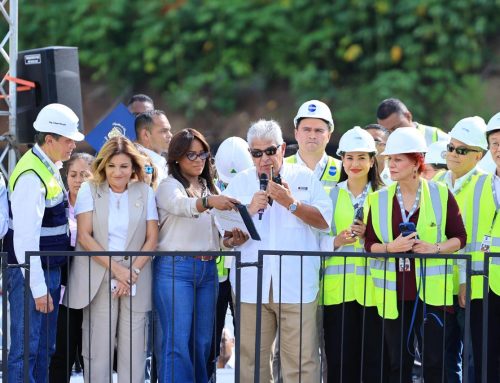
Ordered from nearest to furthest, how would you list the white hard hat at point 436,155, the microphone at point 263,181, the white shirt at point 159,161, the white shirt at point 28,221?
1. the microphone at point 263,181
2. the white shirt at point 28,221
3. the white shirt at point 159,161
4. the white hard hat at point 436,155

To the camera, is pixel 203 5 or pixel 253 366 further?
pixel 203 5

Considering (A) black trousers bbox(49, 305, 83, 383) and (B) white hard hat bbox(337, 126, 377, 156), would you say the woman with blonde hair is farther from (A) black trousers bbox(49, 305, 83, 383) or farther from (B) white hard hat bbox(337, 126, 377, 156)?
(B) white hard hat bbox(337, 126, 377, 156)

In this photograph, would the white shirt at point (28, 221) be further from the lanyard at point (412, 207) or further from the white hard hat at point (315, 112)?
the lanyard at point (412, 207)

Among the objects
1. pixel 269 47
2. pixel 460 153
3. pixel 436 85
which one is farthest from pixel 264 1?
pixel 460 153

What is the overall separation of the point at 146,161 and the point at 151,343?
1138 millimetres

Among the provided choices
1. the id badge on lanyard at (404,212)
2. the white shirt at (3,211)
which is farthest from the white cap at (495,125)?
the white shirt at (3,211)

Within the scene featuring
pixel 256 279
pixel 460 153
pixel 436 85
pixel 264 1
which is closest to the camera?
pixel 256 279

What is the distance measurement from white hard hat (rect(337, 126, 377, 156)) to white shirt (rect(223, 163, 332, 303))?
430 millimetres

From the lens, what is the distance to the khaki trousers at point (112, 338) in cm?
648

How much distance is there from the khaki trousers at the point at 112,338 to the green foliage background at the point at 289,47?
47.6ft

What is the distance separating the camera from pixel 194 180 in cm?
677

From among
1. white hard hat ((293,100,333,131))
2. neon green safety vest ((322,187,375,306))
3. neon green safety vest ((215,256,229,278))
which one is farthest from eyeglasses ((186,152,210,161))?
neon green safety vest ((322,187,375,306))

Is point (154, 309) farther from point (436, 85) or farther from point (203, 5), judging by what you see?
point (203, 5)

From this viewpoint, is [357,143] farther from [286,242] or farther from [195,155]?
[195,155]
